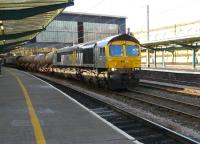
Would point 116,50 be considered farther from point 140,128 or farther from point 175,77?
point 140,128

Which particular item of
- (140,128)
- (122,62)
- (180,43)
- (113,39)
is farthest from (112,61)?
(180,43)

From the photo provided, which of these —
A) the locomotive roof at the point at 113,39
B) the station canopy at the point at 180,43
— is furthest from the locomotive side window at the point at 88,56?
the station canopy at the point at 180,43

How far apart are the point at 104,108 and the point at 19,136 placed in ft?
21.8

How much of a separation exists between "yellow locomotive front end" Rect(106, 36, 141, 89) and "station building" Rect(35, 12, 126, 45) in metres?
80.2

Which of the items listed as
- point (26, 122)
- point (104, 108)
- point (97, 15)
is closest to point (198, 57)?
point (97, 15)

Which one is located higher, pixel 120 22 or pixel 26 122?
pixel 120 22

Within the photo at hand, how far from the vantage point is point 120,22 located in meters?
113

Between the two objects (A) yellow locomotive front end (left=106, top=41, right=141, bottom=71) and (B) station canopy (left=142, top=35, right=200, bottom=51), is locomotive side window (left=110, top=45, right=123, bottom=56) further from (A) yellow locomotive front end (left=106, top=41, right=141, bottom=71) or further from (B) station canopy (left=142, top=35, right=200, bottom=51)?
(B) station canopy (left=142, top=35, right=200, bottom=51)

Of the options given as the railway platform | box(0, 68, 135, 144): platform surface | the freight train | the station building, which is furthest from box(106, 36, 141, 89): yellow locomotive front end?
the station building

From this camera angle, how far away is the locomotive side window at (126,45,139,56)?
76.4ft

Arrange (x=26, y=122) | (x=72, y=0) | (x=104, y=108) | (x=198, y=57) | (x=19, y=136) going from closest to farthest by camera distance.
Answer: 1. (x=19, y=136)
2. (x=26, y=122)
3. (x=104, y=108)
4. (x=72, y=0)
5. (x=198, y=57)

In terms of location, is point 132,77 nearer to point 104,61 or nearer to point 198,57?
point 104,61

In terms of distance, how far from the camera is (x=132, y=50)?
23.5 m

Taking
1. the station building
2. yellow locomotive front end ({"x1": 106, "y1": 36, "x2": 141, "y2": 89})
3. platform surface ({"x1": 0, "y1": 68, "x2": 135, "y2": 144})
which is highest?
the station building
